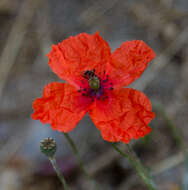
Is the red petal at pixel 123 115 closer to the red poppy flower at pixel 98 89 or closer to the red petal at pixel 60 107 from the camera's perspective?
the red poppy flower at pixel 98 89

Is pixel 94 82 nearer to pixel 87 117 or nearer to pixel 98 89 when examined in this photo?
pixel 98 89

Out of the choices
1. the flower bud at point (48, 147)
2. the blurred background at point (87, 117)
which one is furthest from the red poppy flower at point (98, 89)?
the blurred background at point (87, 117)

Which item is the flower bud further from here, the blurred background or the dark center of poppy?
the blurred background

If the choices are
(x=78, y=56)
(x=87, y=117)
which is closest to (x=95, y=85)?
(x=78, y=56)

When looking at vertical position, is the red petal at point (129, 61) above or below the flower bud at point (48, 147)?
above

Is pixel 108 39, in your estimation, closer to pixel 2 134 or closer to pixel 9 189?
pixel 2 134

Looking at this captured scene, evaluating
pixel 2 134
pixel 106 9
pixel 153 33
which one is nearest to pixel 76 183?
pixel 2 134

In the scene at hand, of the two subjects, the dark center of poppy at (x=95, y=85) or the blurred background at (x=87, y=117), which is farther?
the blurred background at (x=87, y=117)
